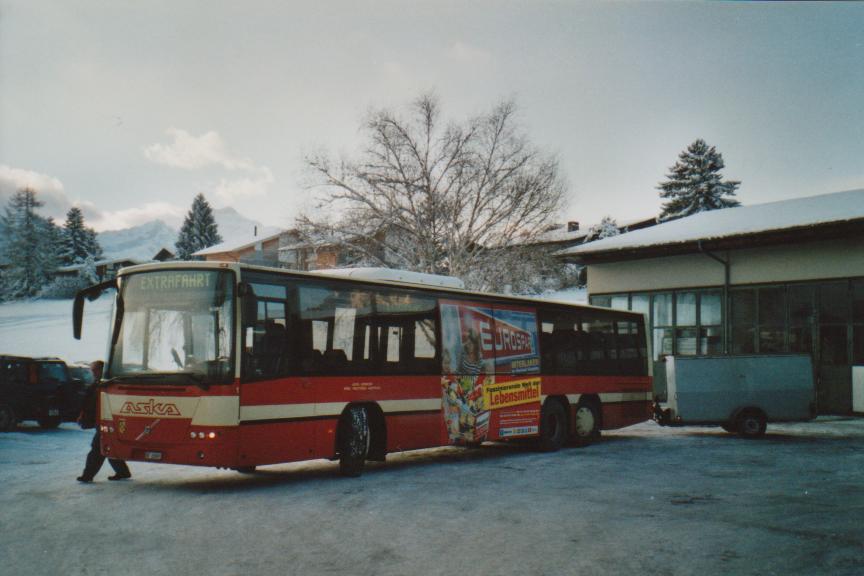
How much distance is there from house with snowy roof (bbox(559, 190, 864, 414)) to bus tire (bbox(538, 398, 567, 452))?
9.65 metres

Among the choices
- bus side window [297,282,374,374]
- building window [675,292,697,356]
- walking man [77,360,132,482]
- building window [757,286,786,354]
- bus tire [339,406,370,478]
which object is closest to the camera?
walking man [77,360,132,482]

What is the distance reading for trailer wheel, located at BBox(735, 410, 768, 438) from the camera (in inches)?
715

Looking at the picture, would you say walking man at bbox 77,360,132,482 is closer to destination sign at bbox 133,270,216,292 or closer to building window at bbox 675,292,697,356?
destination sign at bbox 133,270,216,292

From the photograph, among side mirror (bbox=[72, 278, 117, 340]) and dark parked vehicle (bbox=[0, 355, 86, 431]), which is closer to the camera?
side mirror (bbox=[72, 278, 117, 340])

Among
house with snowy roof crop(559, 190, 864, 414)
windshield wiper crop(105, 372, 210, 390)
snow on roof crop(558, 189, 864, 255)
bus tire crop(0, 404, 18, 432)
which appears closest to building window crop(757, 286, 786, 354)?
house with snowy roof crop(559, 190, 864, 414)

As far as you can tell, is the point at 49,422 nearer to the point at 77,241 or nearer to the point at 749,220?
the point at 749,220

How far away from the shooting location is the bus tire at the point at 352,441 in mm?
11562

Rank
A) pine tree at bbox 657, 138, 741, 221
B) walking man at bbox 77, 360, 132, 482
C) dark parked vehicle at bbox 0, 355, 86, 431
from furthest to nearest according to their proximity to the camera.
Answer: pine tree at bbox 657, 138, 741, 221, dark parked vehicle at bbox 0, 355, 86, 431, walking man at bbox 77, 360, 132, 482

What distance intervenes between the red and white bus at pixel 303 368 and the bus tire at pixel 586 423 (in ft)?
3.76

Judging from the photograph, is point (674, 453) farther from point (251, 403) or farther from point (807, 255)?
point (807, 255)

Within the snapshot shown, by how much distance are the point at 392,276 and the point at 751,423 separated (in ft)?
31.6

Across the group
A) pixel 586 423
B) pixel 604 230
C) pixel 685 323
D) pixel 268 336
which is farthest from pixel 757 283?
pixel 604 230

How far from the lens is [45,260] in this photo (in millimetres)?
65312

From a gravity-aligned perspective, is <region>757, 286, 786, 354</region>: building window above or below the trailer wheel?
above
